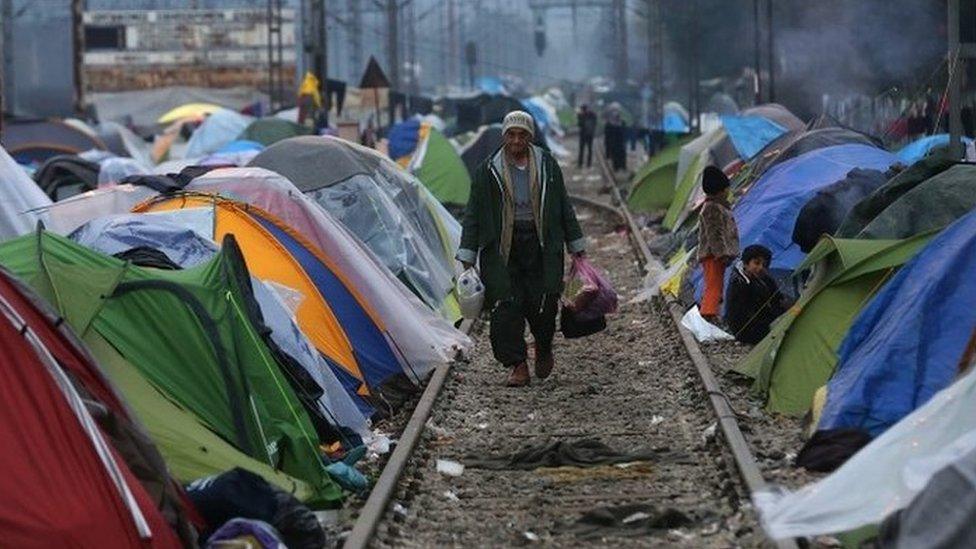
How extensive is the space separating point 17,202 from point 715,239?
578cm

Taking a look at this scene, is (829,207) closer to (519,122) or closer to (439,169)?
(519,122)

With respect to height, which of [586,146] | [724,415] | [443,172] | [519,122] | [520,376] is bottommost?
[586,146]

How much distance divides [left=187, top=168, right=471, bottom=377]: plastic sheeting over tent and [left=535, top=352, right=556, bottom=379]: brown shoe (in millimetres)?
830

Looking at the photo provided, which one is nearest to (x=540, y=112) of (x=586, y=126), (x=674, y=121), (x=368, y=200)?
(x=674, y=121)

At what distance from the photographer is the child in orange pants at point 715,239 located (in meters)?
16.9

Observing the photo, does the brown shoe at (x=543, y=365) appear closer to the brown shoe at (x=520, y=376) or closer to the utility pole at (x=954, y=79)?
the brown shoe at (x=520, y=376)

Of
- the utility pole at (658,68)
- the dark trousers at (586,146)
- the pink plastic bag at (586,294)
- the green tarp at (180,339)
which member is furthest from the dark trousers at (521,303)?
the dark trousers at (586,146)

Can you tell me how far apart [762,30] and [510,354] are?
113ft

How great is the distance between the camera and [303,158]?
18.5 metres

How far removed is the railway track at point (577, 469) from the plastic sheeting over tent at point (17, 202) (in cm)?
357

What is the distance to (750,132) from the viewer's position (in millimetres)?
27719

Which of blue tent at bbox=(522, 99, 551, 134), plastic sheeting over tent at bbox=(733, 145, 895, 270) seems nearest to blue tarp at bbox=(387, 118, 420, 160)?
plastic sheeting over tent at bbox=(733, 145, 895, 270)

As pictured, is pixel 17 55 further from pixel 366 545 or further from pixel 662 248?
pixel 366 545

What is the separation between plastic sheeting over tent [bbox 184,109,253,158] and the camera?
5045 centimetres
